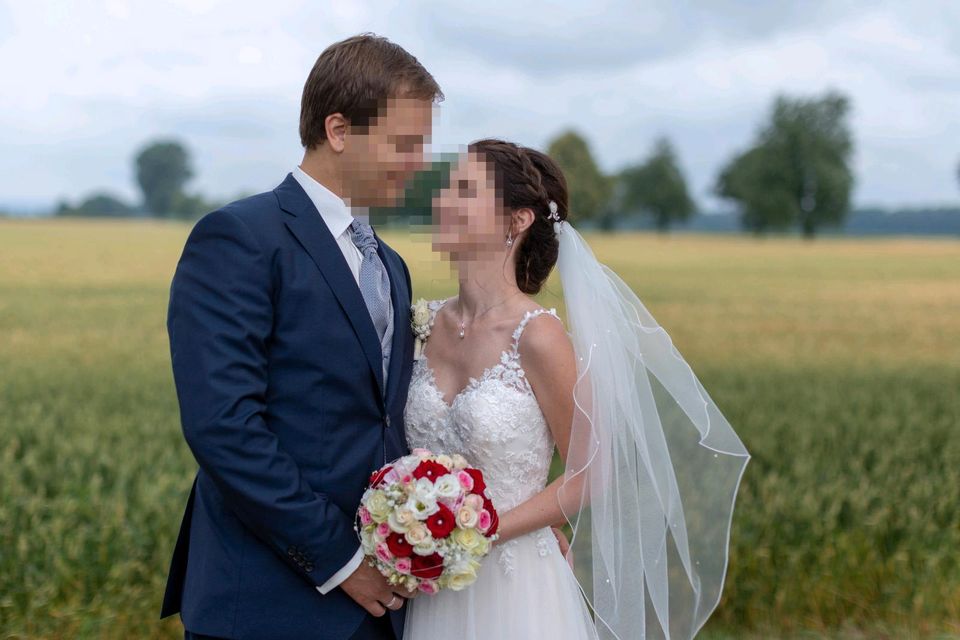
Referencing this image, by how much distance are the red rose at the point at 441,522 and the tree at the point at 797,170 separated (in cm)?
9747

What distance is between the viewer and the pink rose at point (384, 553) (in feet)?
8.86

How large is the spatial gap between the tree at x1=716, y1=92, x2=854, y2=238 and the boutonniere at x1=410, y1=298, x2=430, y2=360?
96.8 m

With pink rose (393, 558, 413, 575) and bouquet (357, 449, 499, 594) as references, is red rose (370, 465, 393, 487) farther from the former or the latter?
pink rose (393, 558, 413, 575)

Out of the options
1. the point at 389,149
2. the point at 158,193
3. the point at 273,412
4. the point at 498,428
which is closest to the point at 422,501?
the point at 273,412

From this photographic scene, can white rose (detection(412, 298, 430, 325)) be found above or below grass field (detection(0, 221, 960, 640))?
above

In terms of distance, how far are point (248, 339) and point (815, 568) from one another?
5.29m

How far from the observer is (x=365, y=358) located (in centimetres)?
284

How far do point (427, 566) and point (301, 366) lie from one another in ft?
2.13

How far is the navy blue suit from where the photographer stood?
2.60 metres

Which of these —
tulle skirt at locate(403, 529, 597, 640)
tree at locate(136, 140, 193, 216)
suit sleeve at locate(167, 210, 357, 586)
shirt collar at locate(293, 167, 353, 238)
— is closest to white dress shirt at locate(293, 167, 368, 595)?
shirt collar at locate(293, 167, 353, 238)

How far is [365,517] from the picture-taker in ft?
9.07

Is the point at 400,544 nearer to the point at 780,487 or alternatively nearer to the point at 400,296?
the point at 400,296

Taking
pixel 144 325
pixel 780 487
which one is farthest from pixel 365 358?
pixel 144 325

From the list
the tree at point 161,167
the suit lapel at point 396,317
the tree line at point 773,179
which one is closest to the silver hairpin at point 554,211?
the suit lapel at point 396,317
